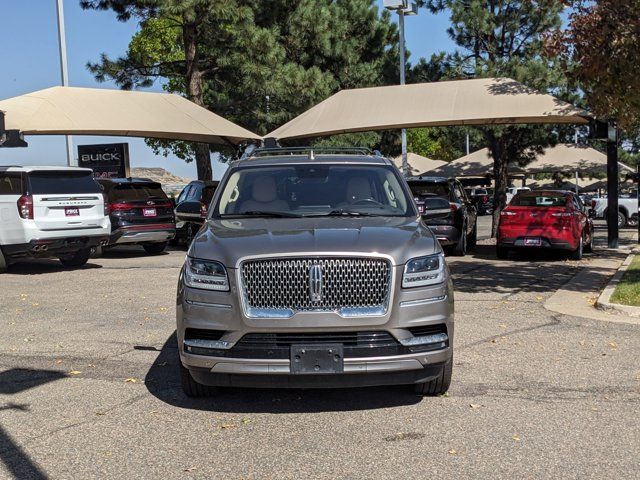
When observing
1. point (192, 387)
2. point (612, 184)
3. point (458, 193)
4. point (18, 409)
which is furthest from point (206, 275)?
point (612, 184)

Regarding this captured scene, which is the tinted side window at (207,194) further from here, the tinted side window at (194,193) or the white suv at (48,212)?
the white suv at (48,212)

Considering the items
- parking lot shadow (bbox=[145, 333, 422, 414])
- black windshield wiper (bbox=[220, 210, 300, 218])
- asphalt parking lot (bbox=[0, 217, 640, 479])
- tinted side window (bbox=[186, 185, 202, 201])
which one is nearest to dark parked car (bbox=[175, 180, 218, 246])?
tinted side window (bbox=[186, 185, 202, 201])

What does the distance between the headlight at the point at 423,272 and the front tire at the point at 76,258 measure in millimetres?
11979

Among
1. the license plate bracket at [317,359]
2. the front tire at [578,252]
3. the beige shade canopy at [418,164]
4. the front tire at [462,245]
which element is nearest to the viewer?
the license plate bracket at [317,359]

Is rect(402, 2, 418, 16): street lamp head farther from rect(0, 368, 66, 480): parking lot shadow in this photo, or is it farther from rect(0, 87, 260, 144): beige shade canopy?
rect(0, 368, 66, 480): parking lot shadow

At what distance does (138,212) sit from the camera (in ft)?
58.6

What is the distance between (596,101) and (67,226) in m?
9.54

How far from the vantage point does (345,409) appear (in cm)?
583

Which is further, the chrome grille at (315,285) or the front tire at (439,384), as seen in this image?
the front tire at (439,384)

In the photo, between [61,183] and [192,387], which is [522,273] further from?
[192,387]

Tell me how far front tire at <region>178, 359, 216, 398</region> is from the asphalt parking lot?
0.08m

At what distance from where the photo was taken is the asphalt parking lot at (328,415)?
4.68 meters

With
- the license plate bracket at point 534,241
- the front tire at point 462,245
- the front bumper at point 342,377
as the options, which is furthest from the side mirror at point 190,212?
the front tire at point 462,245

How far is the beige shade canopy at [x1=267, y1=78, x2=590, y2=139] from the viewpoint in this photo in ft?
61.1
